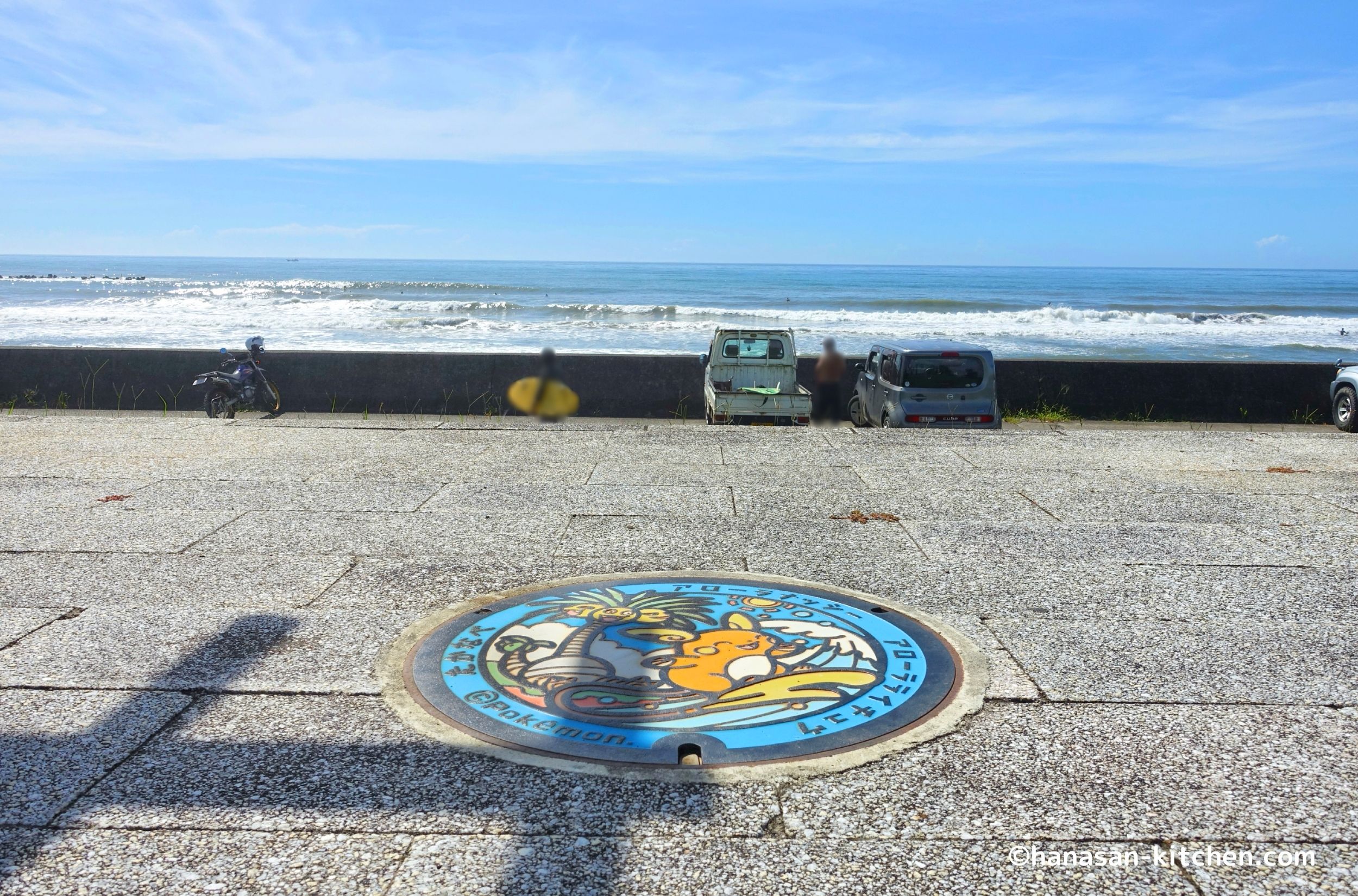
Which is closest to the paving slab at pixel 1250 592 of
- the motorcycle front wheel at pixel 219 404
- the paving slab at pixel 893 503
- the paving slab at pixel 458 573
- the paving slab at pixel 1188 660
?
the paving slab at pixel 1188 660

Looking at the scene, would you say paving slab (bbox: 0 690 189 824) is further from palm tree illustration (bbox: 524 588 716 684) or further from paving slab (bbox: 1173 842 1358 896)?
paving slab (bbox: 1173 842 1358 896)

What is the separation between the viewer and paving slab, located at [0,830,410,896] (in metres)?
2.58

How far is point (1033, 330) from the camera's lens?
40.8m

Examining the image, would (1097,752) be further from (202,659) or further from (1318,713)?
(202,659)

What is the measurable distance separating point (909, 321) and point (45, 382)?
37.8m

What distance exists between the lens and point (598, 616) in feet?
15.0

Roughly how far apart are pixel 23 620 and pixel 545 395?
4317 mm

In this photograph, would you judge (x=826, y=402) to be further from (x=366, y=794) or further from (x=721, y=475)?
(x=366, y=794)

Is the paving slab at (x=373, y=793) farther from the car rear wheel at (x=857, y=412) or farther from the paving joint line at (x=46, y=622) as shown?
the car rear wheel at (x=857, y=412)

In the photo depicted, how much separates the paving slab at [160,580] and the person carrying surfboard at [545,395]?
383cm

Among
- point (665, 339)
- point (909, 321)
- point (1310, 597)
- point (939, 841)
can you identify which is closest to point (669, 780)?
point (939, 841)

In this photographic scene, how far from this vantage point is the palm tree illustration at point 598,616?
3951 millimetres

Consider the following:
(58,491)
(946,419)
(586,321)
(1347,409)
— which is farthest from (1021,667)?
(586,321)

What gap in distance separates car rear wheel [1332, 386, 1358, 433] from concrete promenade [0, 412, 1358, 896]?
4.37 m
